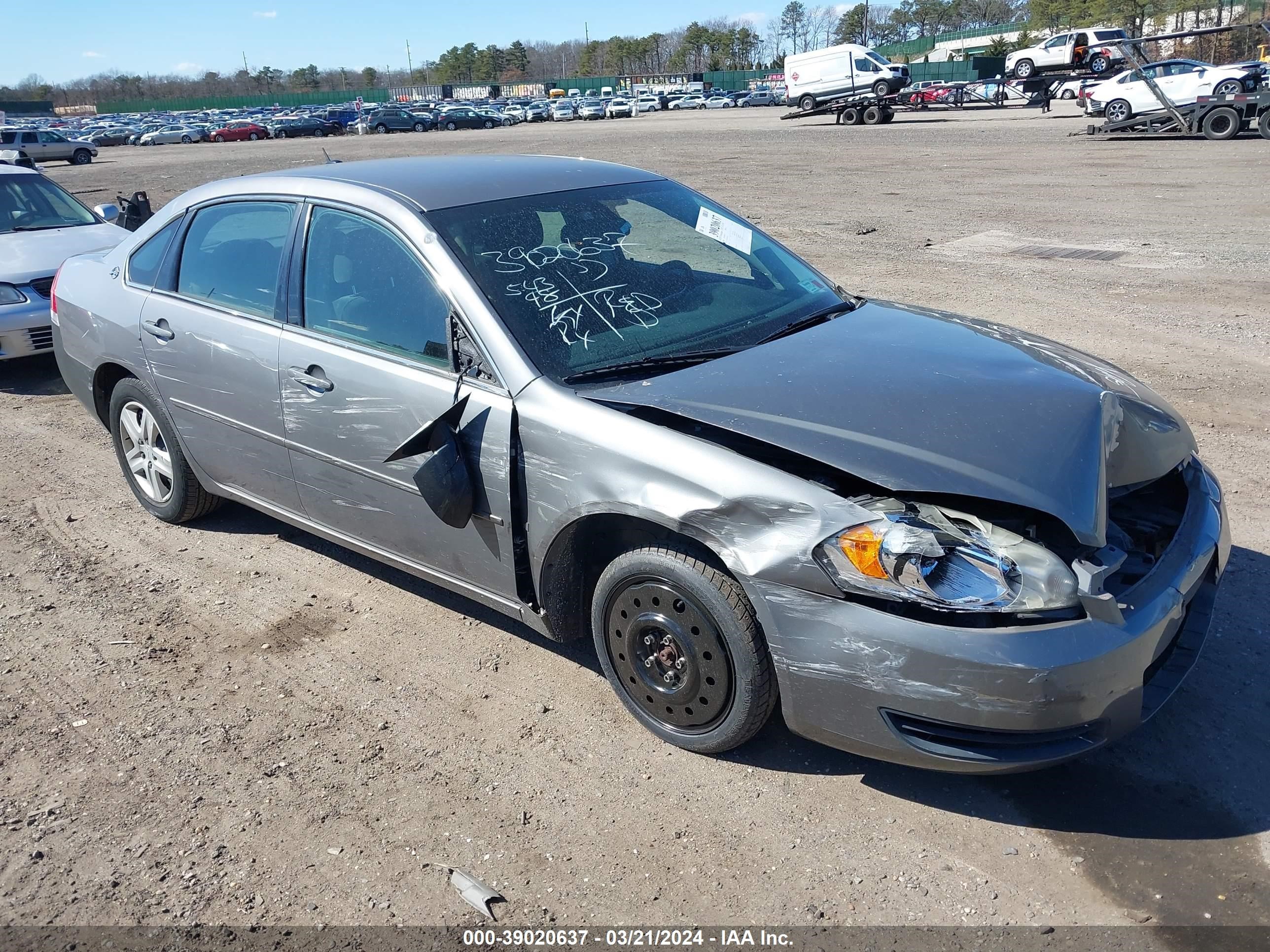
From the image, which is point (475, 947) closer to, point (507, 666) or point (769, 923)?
point (769, 923)

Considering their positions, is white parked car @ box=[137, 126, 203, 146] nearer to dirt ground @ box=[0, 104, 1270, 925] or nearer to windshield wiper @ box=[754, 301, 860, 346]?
dirt ground @ box=[0, 104, 1270, 925]

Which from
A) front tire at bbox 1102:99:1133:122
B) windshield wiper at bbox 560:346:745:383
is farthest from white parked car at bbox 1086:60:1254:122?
windshield wiper at bbox 560:346:745:383

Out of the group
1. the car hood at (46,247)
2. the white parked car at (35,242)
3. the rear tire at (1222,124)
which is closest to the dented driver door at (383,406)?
the white parked car at (35,242)

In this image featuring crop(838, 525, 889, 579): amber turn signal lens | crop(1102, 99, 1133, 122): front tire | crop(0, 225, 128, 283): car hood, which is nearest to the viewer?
→ crop(838, 525, 889, 579): amber turn signal lens

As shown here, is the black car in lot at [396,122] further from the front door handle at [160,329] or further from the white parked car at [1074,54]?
the front door handle at [160,329]

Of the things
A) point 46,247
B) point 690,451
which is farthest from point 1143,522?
point 46,247

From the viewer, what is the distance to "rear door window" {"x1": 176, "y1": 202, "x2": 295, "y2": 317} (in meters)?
4.19

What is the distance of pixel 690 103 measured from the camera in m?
75.4

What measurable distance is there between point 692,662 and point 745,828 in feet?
1.64

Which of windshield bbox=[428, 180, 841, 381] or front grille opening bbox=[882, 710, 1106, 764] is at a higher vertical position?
windshield bbox=[428, 180, 841, 381]

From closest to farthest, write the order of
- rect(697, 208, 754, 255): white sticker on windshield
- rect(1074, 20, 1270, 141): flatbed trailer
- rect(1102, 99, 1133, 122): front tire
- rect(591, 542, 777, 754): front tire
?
1. rect(591, 542, 777, 754): front tire
2. rect(697, 208, 754, 255): white sticker on windshield
3. rect(1074, 20, 1270, 141): flatbed trailer
4. rect(1102, 99, 1133, 122): front tire

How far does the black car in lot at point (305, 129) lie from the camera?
210 feet

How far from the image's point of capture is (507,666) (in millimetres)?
3898

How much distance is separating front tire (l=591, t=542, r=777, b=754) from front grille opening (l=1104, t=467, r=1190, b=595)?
104 cm
